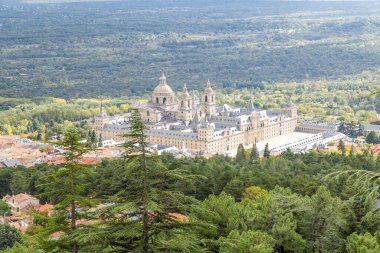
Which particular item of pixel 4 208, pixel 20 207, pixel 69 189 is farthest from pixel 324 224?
pixel 4 208

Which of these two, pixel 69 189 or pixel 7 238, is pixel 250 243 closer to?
pixel 69 189

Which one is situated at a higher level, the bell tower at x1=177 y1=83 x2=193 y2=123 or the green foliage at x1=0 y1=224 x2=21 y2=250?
the green foliage at x1=0 y1=224 x2=21 y2=250

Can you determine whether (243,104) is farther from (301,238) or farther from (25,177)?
(301,238)

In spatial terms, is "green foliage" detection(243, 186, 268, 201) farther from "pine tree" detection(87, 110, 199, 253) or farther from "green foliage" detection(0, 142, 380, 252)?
"pine tree" detection(87, 110, 199, 253)

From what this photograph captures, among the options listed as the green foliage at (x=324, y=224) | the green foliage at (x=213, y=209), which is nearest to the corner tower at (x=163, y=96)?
the green foliage at (x=213, y=209)

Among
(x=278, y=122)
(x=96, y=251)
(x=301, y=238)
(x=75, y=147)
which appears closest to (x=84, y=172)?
(x=75, y=147)

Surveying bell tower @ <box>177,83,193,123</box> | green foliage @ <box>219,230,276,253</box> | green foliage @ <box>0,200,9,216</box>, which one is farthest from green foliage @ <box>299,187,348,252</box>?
bell tower @ <box>177,83,193,123</box>
